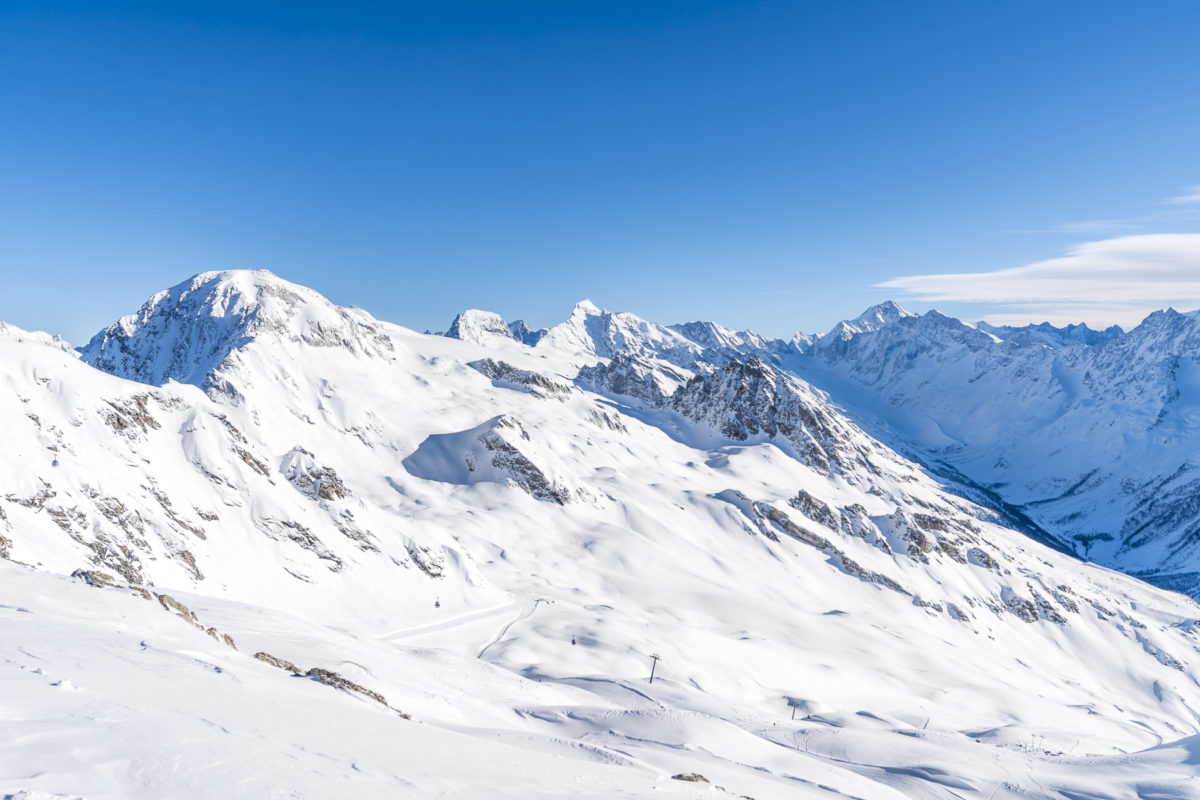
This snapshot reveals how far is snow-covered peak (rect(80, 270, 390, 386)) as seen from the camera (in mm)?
161875

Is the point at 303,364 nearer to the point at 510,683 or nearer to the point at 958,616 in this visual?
the point at 510,683

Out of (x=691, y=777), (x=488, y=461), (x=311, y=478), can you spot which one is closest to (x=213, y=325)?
(x=488, y=461)

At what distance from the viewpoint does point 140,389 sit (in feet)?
215

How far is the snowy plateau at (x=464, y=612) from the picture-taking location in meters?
14.4

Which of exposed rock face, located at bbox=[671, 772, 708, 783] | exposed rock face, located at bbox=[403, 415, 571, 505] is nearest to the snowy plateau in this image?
exposed rock face, located at bbox=[403, 415, 571, 505]

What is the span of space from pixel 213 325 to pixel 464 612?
137 meters

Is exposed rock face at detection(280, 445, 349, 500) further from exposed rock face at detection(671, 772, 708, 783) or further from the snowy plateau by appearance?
exposed rock face at detection(671, 772, 708, 783)

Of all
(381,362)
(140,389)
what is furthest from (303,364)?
(140,389)

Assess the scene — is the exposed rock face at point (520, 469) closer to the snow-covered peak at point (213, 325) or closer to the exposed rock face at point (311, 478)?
the exposed rock face at point (311, 478)

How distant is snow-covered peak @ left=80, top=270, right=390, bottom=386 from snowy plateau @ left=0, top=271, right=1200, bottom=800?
3.88 feet

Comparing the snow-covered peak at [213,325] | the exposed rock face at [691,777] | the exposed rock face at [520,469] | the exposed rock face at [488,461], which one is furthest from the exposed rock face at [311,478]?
the snow-covered peak at [213,325]

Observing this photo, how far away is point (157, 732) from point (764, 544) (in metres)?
133

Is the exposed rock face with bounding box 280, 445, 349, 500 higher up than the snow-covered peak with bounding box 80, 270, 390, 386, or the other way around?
the snow-covered peak with bounding box 80, 270, 390, 386

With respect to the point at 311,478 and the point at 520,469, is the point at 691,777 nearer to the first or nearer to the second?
the point at 311,478
